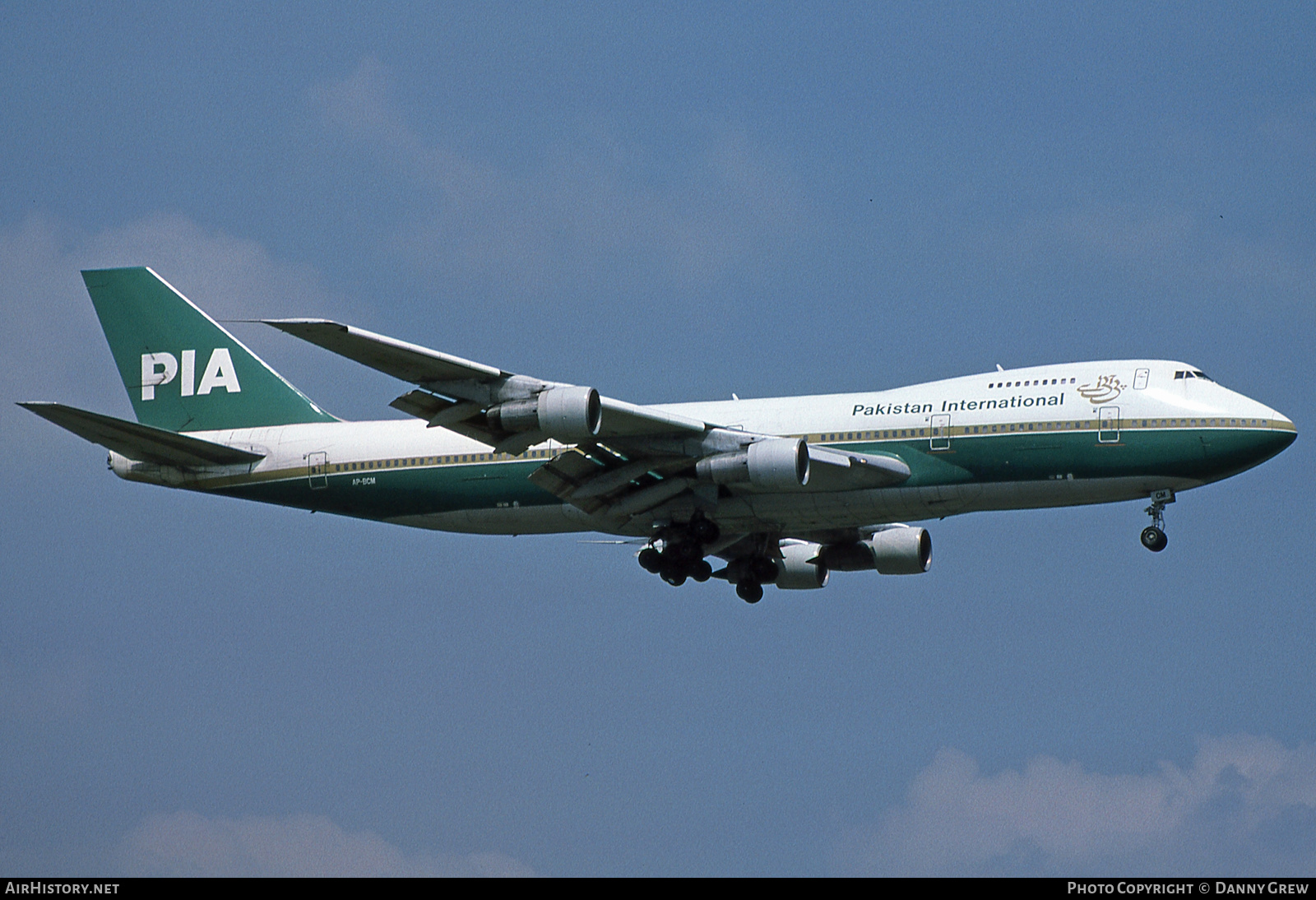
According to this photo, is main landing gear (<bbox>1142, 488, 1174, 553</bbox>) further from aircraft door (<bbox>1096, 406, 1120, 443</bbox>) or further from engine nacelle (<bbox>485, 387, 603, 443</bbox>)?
engine nacelle (<bbox>485, 387, 603, 443</bbox>)

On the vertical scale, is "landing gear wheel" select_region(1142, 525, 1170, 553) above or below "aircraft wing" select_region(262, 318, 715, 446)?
below

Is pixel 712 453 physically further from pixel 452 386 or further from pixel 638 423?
pixel 452 386

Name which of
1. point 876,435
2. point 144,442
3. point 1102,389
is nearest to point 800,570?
point 876,435

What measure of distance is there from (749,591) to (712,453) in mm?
6860

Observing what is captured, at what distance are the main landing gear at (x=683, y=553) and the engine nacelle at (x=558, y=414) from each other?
5.00 m

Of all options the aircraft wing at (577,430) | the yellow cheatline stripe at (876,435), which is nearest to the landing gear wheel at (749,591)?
the aircraft wing at (577,430)

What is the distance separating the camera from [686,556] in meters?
43.6

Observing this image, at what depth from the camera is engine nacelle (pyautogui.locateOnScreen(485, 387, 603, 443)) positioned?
38.8 metres

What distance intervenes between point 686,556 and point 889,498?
208 inches

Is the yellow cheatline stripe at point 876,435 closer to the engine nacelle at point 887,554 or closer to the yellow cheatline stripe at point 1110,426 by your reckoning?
the yellow cheatline stripe at point 1110,426

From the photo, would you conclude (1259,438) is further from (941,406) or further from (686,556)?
(686,556)

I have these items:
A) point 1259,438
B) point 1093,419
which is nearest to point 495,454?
point 1093,419

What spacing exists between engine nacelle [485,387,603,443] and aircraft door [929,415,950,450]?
8006 mm

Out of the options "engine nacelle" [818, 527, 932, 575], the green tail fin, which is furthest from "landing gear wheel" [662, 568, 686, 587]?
the green tail fin
